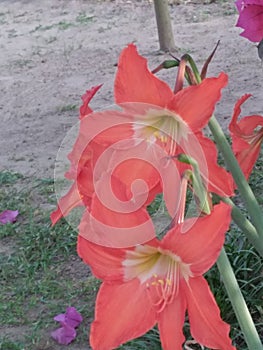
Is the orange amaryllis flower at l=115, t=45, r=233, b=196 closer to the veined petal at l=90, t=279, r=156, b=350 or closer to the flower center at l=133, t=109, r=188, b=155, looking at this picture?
the flower center at l=133, t=109, r=188, b=155

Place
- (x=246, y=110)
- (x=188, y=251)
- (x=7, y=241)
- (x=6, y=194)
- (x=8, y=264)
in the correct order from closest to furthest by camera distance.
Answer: (x=188, y=251)
(x=8, y=264)
(x=7, y=241)
(x=6, y=194)
(x=246, y=110)

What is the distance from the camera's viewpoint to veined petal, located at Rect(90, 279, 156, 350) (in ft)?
2.79

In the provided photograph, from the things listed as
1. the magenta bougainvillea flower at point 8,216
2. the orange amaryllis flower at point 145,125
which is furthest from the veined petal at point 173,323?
the magenta bougainvillea flower at point 8,216

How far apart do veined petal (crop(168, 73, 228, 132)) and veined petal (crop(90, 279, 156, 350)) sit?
0.20 m

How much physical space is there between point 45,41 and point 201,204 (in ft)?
22.2

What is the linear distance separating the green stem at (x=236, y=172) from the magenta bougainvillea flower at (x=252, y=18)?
20 centimetres

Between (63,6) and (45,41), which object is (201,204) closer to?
(45,41)

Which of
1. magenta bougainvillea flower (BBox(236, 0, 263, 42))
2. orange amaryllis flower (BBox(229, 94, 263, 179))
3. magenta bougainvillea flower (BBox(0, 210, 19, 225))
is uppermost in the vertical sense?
magenta bougainvillea flower (BBox(236, 0, 263, 42))

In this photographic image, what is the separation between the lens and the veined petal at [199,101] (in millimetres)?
824

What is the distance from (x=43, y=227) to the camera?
369 centimetres

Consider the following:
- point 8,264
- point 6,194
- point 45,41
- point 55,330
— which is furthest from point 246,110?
point 45,41

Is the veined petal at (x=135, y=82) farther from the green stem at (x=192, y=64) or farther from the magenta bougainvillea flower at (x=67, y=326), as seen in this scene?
the magenta bougainvillea flower at (x=67, y=326)

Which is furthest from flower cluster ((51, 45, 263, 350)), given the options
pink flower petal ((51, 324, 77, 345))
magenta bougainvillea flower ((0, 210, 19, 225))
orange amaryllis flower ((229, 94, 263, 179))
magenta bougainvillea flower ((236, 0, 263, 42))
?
magenta bougainvillea flower ((0, 210, 19, 225))

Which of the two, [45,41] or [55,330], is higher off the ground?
[55,330]
